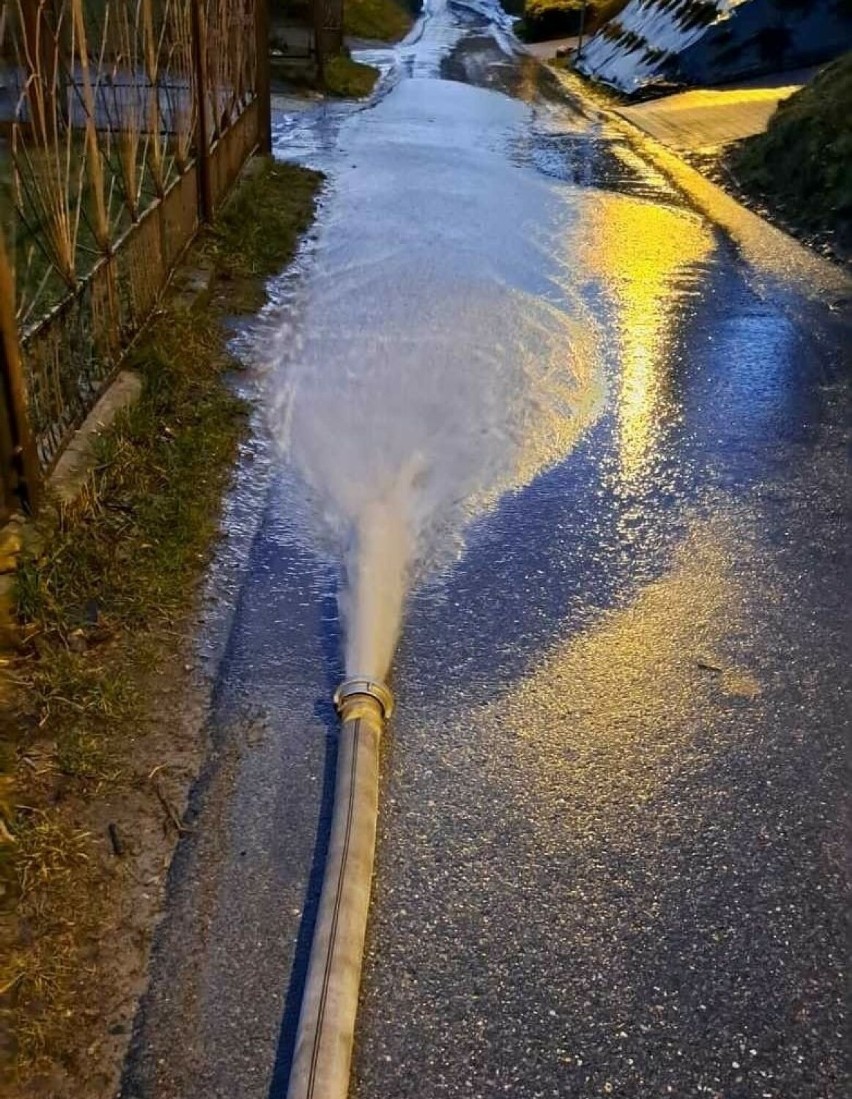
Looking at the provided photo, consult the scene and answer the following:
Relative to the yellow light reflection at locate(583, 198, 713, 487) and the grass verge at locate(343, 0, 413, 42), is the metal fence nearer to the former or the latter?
the yellow light reflection at locate(583, 198, 713, 487)

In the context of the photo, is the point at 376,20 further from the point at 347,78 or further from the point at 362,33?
the point at 347,78

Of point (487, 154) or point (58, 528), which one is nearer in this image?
point (58, 528)

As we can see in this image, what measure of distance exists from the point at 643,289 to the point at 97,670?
18.1 feet

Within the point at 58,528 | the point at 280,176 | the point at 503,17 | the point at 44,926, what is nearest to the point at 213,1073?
the point at 44,926

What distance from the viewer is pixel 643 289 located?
7473 mm

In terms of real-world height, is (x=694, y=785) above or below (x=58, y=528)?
below

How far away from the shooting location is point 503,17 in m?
34.9

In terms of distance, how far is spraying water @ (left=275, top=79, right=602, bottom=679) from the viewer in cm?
414

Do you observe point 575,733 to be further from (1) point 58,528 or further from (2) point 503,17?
(2) point 503,17

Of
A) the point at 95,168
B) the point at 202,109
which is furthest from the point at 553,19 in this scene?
the point at 95,168

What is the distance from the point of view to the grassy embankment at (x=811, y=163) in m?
8.73

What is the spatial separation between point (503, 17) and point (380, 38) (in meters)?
11.0

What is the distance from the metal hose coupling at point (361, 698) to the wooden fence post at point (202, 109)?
16.5ft

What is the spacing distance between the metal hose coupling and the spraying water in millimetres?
167
